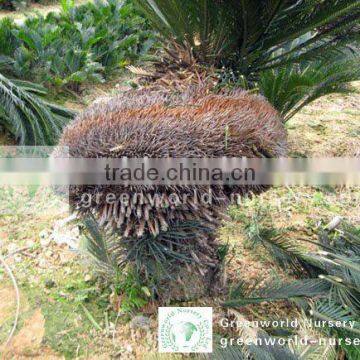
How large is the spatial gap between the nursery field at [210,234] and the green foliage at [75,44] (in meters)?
0.86

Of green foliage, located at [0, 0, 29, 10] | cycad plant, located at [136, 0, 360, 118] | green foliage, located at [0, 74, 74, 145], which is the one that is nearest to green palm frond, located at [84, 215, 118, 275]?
cycad plant, located at [136, 0, 360, 118]

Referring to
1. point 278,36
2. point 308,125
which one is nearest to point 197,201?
point 278,36

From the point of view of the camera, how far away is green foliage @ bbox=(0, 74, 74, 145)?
11.7 feet

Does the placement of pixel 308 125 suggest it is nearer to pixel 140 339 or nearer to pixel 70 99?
pixel 70 99

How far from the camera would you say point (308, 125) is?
4246 millimetres

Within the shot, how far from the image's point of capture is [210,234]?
6.35 feet

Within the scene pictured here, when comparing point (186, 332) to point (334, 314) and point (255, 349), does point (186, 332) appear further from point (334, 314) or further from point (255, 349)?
point (334, 314)

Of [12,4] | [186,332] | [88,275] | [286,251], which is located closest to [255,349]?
[186,332]

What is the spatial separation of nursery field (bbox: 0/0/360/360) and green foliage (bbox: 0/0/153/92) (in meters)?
0.86

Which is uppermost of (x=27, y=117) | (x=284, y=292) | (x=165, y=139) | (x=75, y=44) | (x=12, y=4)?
(x=12, y=4)

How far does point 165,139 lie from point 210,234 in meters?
0.64

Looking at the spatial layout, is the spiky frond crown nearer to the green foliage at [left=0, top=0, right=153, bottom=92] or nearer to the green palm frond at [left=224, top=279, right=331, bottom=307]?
the green palm frond at [left=224, top=279, right=331, bottom=307]

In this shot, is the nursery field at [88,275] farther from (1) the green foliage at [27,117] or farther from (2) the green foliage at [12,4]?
(2) the green foliage at [12,4]

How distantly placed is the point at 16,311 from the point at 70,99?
304cm
